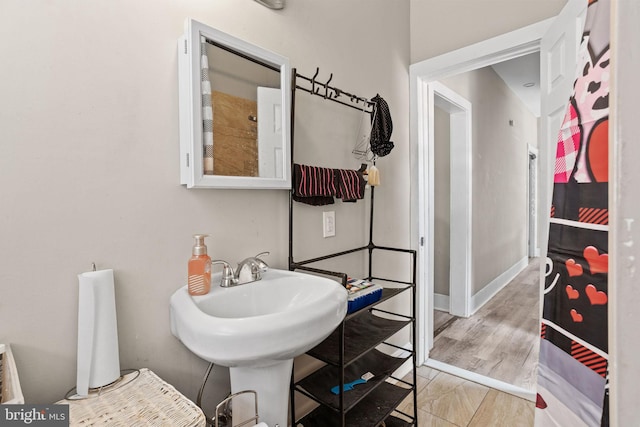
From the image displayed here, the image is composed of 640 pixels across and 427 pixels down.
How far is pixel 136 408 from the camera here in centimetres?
73

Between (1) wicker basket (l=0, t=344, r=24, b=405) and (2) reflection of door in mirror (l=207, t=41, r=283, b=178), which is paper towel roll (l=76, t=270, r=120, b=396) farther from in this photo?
(2) reflection of door in mirror (l=207, t=41, r=283, b=178)

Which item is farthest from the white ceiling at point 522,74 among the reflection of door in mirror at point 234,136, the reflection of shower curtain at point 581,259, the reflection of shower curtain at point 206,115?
the reflection of shower curtain at point 206,115

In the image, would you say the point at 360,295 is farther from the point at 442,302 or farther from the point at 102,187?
the point at 442,302

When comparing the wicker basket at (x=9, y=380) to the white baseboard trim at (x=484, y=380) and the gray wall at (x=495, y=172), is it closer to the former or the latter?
the white baseboard trim at (x=484, y=380)

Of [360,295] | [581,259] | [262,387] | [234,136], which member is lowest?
[262,387]

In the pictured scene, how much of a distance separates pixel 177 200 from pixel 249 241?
1.05 feet

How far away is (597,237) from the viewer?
699 mm

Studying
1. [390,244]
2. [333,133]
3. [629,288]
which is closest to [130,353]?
[629,288]

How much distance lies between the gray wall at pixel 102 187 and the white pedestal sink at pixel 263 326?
0.13 meters

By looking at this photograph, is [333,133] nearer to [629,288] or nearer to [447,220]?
[629,288]

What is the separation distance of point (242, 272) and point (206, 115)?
53 centimetres

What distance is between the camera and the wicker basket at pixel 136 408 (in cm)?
68

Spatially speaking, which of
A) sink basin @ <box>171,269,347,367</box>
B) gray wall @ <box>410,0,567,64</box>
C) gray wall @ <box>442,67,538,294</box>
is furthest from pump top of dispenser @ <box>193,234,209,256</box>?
gray wall @ <box>442,67,538,294</box>

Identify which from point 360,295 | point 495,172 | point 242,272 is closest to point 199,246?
point 242,272
